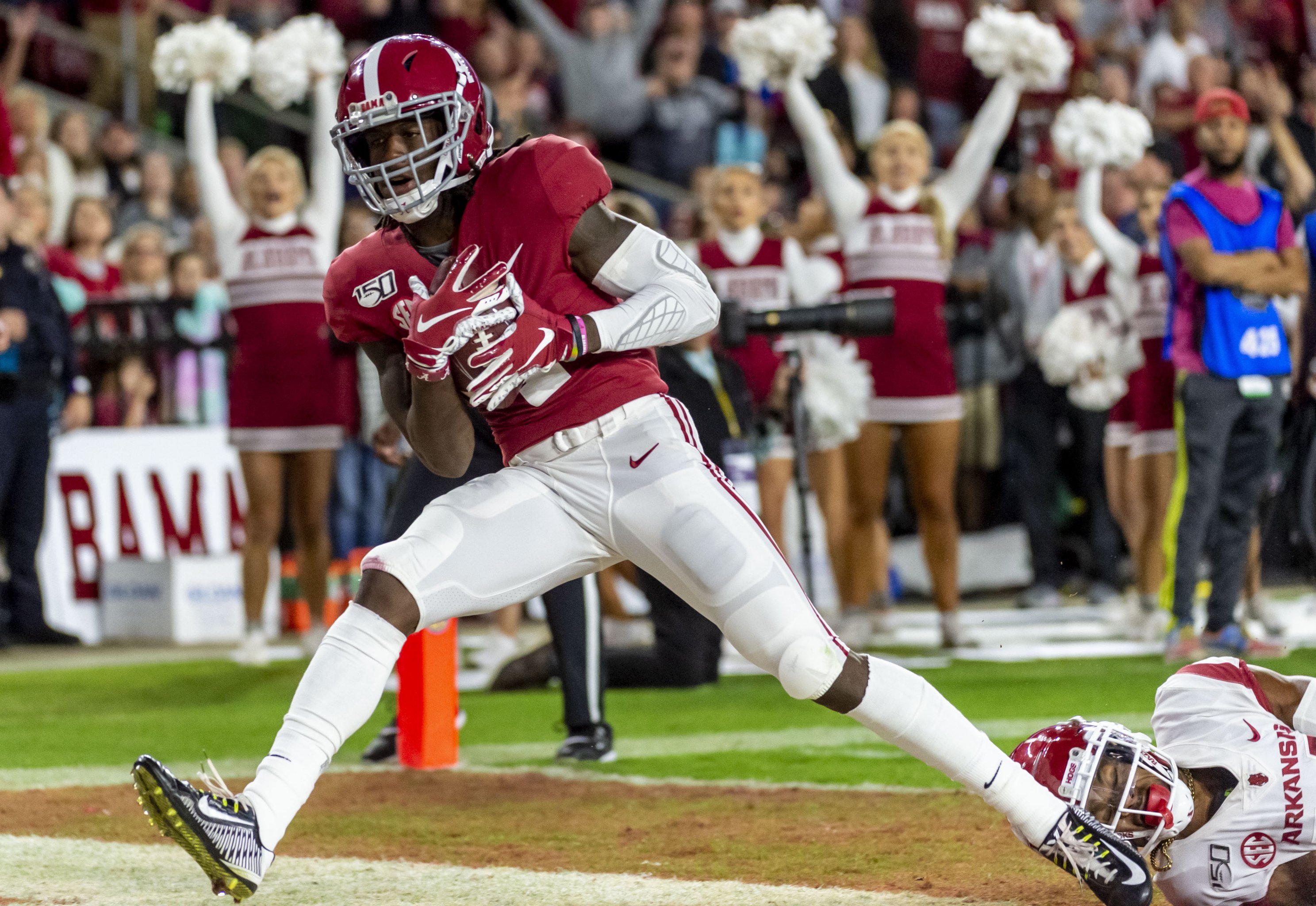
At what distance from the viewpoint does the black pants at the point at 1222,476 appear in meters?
6.99

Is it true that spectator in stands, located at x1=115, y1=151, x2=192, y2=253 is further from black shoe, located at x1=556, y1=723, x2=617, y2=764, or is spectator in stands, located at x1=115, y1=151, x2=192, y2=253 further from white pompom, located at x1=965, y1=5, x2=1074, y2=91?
black shoe, located at x1=556, y1=723, x2=617, y2=764

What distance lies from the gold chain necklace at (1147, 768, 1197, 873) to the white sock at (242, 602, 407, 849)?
151cm

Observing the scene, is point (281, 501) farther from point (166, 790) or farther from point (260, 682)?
point (166, 790)

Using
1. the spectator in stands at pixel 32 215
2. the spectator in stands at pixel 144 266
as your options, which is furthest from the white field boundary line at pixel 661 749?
the spectator in stands at pixel 144 266

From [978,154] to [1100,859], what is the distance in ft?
17.7

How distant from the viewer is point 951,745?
331 cm

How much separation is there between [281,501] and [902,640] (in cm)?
313

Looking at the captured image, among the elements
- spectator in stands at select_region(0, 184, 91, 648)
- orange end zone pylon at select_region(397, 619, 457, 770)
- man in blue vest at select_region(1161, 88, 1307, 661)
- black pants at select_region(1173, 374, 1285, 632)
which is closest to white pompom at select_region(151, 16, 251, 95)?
spectator in stands at select_region(0, 184, 91, 648)

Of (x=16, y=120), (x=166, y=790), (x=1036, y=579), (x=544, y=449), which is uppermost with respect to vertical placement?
(x=16, y=120)

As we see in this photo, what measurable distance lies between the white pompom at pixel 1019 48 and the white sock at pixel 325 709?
5.65 meters

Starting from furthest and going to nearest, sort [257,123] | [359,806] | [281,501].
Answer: [257,123] < [281,501] < [359,806]

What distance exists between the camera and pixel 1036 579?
1047cm

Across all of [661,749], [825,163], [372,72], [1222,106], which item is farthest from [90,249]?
[372,72]

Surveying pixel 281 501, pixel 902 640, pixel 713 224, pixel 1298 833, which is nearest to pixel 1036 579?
pixel 902 640
